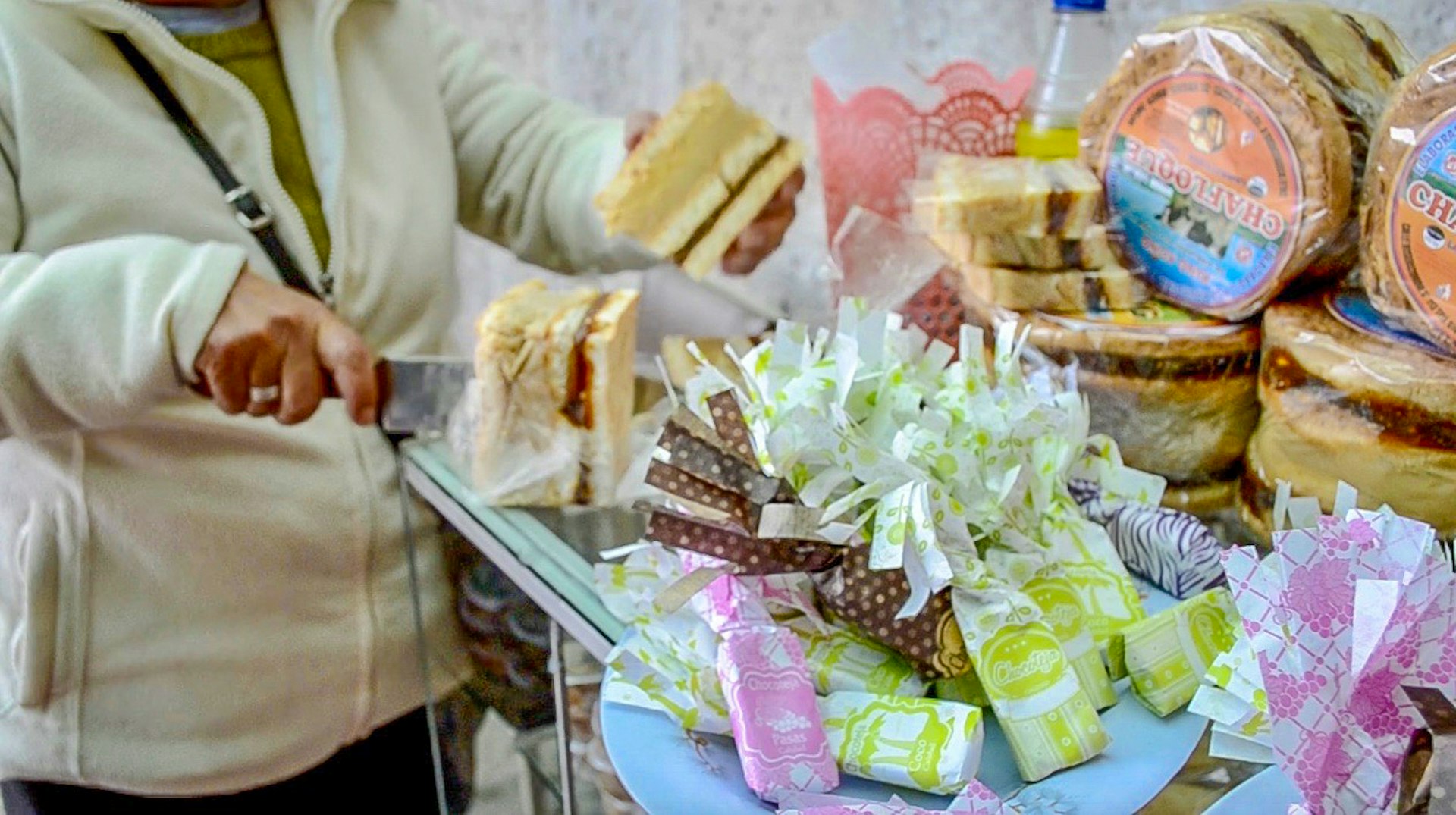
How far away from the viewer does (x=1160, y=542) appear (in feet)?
2.20

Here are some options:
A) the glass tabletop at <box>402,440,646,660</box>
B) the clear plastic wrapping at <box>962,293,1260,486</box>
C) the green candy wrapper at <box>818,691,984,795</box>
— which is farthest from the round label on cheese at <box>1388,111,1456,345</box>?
the glass tabletop at <box>402,440,646,660</box>

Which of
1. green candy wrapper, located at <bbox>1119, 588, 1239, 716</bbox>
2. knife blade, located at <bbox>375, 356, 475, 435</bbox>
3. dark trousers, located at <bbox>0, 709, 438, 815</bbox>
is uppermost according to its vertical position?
green candy wrapper, located at <bbox>1119, 588, 1239, 716</bbox>

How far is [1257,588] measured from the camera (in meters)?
0.45

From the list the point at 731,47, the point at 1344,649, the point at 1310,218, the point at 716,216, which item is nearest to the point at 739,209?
the point at 716,216

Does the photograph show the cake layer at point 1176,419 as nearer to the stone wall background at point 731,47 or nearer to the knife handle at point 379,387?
the stone wall background at point 731,47

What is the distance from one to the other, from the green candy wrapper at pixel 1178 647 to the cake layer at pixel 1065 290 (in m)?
0.28

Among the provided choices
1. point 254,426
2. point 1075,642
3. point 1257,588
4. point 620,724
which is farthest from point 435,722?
point 1257,588

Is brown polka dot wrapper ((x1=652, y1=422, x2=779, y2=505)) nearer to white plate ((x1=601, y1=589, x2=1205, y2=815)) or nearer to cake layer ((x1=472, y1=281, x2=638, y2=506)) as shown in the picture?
white plate ((x1=601, y1=589, x2=1205, y2=815))

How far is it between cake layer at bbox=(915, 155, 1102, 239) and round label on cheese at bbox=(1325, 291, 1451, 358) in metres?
0.17

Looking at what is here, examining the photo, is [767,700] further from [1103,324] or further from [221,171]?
[221,171]

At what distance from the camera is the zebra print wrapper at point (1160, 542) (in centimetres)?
66

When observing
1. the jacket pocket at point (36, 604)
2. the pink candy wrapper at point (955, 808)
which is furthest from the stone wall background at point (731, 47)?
the pink candy wrapper at point (955, 808)

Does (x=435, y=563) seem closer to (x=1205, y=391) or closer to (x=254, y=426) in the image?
(x=254, y=426)

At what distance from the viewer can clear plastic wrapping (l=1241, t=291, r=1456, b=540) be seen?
0.63 meters
